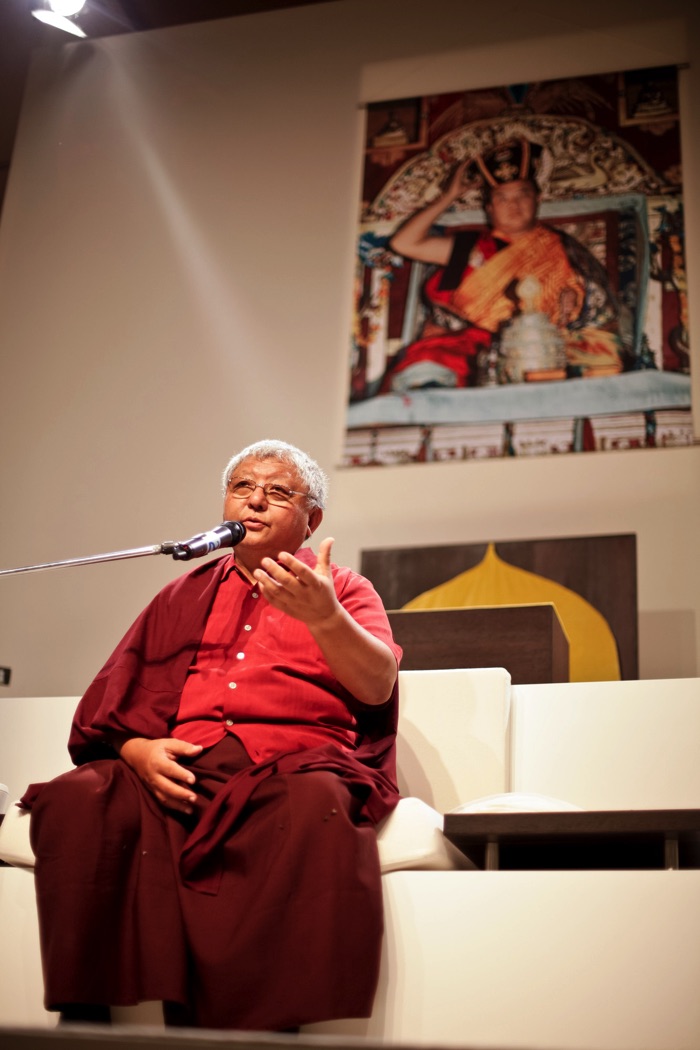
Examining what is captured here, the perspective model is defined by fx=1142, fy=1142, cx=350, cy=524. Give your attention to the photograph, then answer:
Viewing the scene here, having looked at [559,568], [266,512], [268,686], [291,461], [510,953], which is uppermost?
[559,568]

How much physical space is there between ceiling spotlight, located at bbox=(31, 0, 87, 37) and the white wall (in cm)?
54

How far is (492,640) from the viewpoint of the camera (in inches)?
130

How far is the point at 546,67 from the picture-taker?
5195 mm

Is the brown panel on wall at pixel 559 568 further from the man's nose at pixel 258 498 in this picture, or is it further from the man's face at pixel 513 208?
the man's nose at pixel 258 498

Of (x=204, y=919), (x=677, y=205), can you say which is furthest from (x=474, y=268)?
(x=204, y=919)

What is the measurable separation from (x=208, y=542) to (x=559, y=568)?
8.72 ft

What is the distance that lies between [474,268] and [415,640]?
227 cm

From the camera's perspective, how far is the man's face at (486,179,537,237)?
5.04 m

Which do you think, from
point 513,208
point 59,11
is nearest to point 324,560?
point 513,208

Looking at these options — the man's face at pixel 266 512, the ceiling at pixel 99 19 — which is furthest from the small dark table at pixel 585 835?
the ceiling at pixel 99 19

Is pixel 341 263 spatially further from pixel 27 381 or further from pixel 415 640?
pixel 415 640

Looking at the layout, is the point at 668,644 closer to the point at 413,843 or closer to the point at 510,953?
the point at 413,843

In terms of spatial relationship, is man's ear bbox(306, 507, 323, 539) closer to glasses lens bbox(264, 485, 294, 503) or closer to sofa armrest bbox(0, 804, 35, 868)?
glasses lens bbox(264, 485, 294, 503)

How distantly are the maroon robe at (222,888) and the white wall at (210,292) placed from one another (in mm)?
2668
